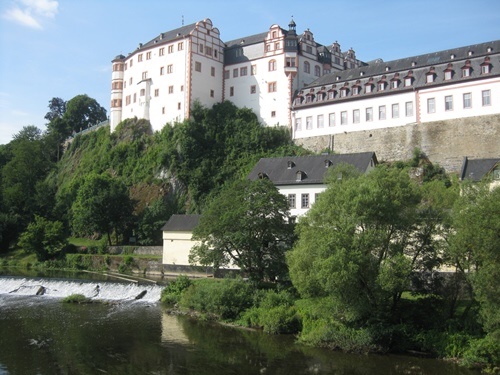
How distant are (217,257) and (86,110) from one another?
66.2 metres

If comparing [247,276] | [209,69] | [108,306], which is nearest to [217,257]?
[247,276]

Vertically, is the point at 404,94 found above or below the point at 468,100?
above

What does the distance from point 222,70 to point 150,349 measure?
46.5 metres

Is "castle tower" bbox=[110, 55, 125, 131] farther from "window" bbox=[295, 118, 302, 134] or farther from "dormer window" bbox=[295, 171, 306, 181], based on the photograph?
"dormer window" bbox=[295, 171, 306, 181]

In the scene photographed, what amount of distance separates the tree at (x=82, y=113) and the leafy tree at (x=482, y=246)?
76.9 metres

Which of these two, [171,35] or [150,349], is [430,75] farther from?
[150,349]

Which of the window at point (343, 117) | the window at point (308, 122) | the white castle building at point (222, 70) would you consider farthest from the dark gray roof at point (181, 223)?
the white castle building at point (222, 70)

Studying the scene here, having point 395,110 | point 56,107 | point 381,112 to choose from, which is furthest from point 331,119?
point 56,107

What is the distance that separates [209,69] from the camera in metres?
62.7

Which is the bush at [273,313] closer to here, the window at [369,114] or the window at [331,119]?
the window at [369,114]

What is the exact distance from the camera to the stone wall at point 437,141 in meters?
43.2

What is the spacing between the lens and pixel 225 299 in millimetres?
27703

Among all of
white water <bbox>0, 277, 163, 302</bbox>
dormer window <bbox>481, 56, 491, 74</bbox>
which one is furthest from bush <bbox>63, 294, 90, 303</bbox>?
dormer window <bbox>481, 56, 491, 74</bbox>

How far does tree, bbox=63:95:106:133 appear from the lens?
290 ft
